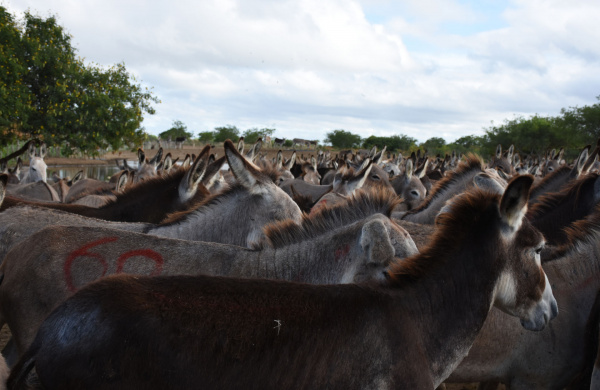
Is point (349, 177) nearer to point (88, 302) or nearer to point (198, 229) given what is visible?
point (198, 229)

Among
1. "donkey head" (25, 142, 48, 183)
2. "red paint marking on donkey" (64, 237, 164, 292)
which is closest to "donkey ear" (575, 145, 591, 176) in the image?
"red paint marking on donkey" (64, 237, 164, 292)

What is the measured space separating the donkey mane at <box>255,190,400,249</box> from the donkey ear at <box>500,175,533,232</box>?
3.75 feet

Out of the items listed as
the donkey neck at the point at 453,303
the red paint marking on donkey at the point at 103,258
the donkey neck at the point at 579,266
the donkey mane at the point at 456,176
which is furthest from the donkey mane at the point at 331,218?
the donkey mane at the point at 456,176

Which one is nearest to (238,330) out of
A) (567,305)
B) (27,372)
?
(27,372)

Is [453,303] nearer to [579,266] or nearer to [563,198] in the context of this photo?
[579,266]

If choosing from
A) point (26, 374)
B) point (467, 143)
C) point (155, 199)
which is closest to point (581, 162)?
point (155, 199)

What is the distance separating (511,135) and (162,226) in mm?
57089

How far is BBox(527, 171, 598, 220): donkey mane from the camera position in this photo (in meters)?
5.62

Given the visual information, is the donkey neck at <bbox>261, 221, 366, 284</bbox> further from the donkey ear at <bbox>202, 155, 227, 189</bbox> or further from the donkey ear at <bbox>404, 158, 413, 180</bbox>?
the donkey ear at <bbox>404, 158, 413, 180</bbox>

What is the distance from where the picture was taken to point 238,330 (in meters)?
2.19

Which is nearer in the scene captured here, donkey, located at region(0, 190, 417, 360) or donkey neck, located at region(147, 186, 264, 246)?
donkey, located at region(0, 190, 417, 360)

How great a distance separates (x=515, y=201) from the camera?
2850 millimetres

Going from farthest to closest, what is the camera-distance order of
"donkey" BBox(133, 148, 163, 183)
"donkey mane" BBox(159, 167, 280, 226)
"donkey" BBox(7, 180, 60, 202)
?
"donkey" BBox(133, 148, 163, 183) < "donkey" BBox(7, 180, 60, 202) < "donkey mane" BBox(159, 167, 280, 226)

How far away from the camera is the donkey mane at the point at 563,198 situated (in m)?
5.62
